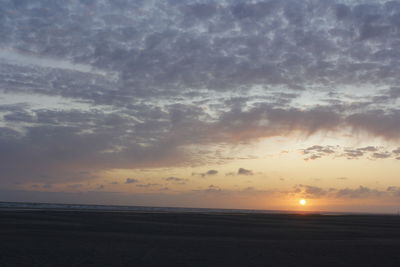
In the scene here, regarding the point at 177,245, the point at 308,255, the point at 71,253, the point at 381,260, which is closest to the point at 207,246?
the point at 177,245

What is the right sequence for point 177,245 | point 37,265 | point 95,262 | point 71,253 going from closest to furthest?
point 37,265
point 95,262
point 71,253
point 177,245

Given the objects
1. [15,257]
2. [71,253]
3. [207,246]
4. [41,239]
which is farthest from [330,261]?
[41,239]

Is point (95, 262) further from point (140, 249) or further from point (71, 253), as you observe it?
point (140, 249)

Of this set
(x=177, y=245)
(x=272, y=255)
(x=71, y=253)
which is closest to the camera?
(x=71, y=253)

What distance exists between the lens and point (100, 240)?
29.1 m

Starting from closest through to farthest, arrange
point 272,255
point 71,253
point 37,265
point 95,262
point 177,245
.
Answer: point 37,265
point 95,262
point 71,253
point 272,255
point 177,245

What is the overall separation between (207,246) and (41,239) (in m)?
12.4

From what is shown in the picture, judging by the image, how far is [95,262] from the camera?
65.5 ft

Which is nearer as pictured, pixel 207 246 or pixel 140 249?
pixel 140 249

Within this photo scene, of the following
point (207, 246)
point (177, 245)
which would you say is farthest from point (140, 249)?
point (207, 246)

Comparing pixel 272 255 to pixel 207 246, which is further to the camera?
pixel 207 246

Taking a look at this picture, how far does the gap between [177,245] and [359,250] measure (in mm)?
13277

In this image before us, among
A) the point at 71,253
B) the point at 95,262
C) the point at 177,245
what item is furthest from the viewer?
the point at 177,245

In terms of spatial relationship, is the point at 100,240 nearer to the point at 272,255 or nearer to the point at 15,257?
the point at 15,257
